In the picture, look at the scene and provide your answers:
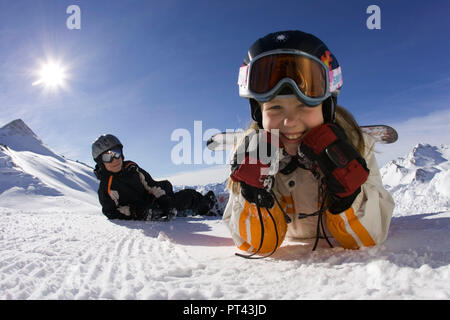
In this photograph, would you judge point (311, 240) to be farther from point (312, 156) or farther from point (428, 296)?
point (428, 296)

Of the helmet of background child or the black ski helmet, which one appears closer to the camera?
the black ski helmet

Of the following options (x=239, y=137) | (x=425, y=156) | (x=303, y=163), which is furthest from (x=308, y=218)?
(x=425, y=156)

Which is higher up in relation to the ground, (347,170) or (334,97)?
(334,97)

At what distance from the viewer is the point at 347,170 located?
53.0 inches

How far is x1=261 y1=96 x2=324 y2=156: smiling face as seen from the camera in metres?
1.56

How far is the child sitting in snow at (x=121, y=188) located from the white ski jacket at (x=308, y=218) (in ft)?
10.4

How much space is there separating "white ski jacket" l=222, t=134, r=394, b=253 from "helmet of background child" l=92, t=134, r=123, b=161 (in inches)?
141

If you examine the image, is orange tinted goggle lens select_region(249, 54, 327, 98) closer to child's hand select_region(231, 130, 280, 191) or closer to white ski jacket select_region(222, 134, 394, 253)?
child's hand select_region(231, 130, 280, 191)

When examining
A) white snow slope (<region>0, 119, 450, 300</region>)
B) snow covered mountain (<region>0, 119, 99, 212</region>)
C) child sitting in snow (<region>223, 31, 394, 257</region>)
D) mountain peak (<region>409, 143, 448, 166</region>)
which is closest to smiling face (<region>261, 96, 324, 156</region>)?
child sitting in snow (<region>223, 31, 394, 257</region>)

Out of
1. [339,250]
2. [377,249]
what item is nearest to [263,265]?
[339,250]

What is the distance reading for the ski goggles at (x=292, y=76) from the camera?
5.35ft

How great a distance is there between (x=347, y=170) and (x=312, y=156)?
19 centimetres

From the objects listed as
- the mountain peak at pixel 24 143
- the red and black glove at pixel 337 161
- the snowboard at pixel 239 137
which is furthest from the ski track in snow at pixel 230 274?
the mountain peak at pixel 24 143

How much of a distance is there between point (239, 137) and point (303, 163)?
568 millimetres
